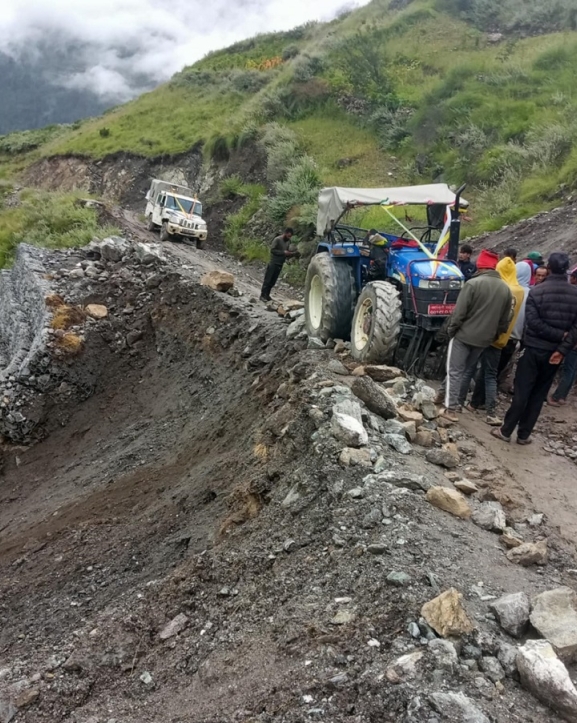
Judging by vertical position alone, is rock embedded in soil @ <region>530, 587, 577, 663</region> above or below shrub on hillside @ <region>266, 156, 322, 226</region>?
below

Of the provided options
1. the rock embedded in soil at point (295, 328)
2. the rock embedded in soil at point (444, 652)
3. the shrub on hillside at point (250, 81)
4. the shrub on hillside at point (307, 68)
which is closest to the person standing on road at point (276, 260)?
the rock embedded in soil at point (295, 328)

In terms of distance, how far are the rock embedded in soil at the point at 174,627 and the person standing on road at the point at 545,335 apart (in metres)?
3.93

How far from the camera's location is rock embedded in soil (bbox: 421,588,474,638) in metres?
2.89

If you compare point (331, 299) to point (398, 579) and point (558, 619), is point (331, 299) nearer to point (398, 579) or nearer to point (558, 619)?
point (398, 579)

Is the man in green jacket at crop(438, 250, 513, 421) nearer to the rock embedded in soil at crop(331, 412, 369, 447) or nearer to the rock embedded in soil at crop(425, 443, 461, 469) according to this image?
the rock embedded in soil at crop(425, 443, 461, 469)

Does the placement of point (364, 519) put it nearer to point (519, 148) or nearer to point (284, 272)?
point (284, 272)

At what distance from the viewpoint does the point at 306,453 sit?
503 cm

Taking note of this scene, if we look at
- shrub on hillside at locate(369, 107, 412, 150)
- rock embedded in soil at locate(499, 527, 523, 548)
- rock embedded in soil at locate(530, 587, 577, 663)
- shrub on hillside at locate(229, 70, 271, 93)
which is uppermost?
shrub on hillside at locate(229, 70, 271, 93)

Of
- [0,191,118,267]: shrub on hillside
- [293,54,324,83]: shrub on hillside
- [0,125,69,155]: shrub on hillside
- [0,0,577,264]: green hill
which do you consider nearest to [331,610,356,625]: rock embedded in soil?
[0,0,577,264]: green hill

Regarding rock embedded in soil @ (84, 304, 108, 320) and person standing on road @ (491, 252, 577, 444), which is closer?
person standing on road @ (491, 252, 577, 444)

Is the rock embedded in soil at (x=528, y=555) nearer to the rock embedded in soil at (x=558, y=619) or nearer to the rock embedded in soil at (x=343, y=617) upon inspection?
the rock embedded in soil at (x=558, y=619)

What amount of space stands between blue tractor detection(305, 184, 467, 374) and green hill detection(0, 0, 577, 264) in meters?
6.47

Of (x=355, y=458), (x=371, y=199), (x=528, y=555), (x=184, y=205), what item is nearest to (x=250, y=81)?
(x=184, y=205)

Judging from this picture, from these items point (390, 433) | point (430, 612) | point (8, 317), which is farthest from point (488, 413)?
point (8, 317)
